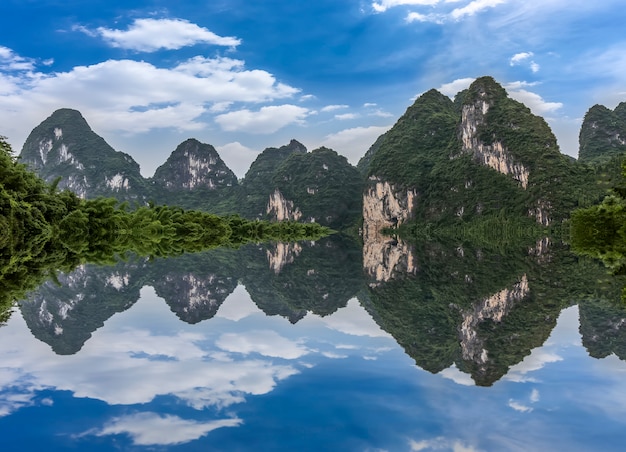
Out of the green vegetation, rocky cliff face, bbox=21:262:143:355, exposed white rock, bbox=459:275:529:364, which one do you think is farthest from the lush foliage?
rocky cliff face, bbox=21:262:143:355

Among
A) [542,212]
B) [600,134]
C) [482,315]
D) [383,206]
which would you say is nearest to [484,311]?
[482,315]

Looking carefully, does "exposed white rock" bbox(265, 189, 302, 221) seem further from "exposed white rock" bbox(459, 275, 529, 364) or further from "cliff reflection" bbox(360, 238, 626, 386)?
"exposed white rock" bbox(459, 275, 529, 364)

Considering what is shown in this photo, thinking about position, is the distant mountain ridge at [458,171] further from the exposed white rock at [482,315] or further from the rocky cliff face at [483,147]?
the exposed white rock at [482,315]

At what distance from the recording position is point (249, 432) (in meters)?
5.82

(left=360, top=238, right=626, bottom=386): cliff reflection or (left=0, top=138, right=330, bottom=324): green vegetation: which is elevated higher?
(left=0, top=138, right=330, bottom=324): green vegetation

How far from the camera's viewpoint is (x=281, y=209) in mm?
184125

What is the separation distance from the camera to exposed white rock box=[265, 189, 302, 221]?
18062cm

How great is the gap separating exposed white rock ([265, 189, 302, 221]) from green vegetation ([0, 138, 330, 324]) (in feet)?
439

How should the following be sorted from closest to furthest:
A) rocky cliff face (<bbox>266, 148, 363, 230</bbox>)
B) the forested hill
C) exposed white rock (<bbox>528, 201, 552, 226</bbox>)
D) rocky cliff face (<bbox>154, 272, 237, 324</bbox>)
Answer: rocky cliff face (<bbox>154, 272, 237, 324</bbox>) → exposed white rock (<bbox>528, 201, 552, 226</bbox>) → the forested hill → rocky cliff face (<bbox>266, 148, 363, 230</bbox>)

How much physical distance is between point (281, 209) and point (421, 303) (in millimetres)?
167963

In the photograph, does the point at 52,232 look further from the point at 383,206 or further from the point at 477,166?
the point at 383,206

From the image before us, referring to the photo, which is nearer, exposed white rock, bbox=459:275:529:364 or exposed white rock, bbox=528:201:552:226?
exposed white rock, bbox=459:275:529:364

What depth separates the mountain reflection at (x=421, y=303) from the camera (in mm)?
10531

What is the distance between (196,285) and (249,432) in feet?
65.3
